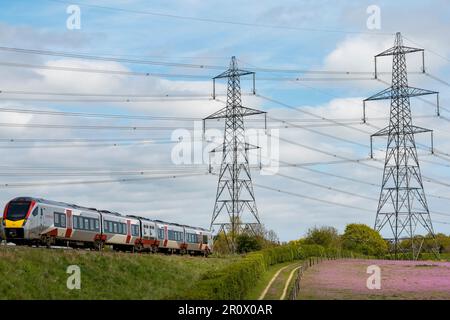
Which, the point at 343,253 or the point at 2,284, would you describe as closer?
the point at 2,284

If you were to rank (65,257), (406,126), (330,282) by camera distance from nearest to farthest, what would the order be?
(65,257) → (330,282) → (406,126)

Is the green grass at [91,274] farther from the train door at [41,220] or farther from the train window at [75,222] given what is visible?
the train window at [75,222]

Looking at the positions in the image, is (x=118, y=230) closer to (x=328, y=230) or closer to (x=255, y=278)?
(x=255, y=278)

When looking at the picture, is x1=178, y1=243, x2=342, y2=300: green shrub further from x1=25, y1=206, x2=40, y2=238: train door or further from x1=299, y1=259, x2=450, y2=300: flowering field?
x1=25, y1=206, x2=40, y2=238: train door

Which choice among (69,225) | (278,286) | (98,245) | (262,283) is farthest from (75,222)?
(278,286)

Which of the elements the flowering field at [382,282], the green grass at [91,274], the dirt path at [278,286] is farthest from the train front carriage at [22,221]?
the flowering field at [382,282]

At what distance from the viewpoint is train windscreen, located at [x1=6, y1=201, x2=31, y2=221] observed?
5089cm

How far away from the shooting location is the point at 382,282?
56844mm

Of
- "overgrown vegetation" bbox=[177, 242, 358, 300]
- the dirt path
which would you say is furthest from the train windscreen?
the dirt path

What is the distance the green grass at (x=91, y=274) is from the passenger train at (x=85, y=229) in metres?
4.45

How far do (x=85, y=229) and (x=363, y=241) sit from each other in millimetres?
84766

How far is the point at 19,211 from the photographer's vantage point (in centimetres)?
5112

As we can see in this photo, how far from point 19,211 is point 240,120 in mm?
32053

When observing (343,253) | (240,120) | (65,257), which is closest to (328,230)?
(343,253)
